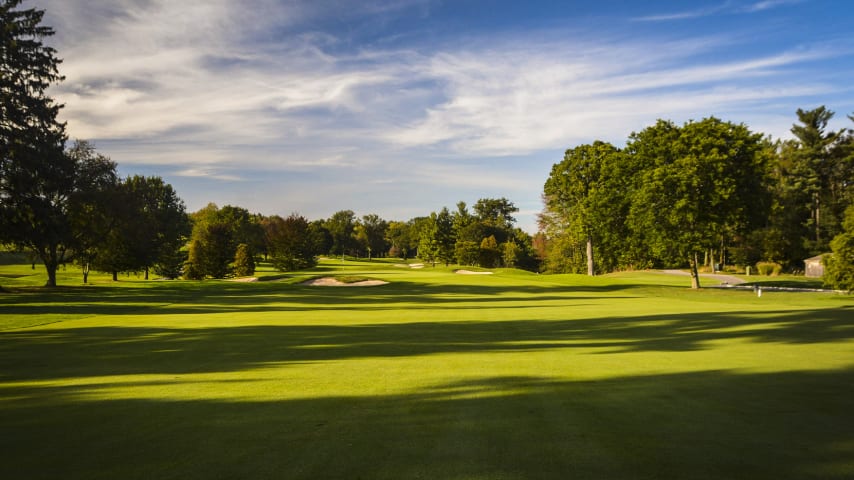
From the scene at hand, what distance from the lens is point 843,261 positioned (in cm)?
3069

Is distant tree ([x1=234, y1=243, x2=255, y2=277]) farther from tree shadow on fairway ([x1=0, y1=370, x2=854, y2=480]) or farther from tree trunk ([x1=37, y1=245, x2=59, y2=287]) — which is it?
tree shadow on fairway ([x1=0, y1=370, x2=854, y2=480])

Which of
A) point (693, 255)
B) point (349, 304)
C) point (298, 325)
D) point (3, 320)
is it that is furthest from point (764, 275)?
point (3, 320)

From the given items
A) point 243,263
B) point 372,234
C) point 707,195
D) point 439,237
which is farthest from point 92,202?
point 372,234

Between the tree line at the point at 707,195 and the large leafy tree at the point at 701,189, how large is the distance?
0.27 feet

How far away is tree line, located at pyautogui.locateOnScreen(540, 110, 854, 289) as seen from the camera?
130 feet

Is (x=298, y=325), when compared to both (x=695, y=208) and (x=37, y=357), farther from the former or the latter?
(x=695, y=208)

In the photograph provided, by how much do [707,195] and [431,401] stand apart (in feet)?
132

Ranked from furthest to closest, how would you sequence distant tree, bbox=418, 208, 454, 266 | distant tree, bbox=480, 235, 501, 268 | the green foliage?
the green foliage → distant tree, bbox=480, 235, 501, 268 → distant tree, bbox=418, 208, 454, 266

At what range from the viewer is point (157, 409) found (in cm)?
744

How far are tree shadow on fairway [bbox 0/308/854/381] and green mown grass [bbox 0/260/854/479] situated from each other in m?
0.11

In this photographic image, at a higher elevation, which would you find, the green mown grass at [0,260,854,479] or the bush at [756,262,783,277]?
the green mown grass at [0,260,854,479]

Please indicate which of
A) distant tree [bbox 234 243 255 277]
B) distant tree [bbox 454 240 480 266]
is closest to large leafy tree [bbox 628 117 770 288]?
distant tree [bbox 234 243 255 277]

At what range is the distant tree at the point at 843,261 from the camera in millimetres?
30328

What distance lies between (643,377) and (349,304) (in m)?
20.9
